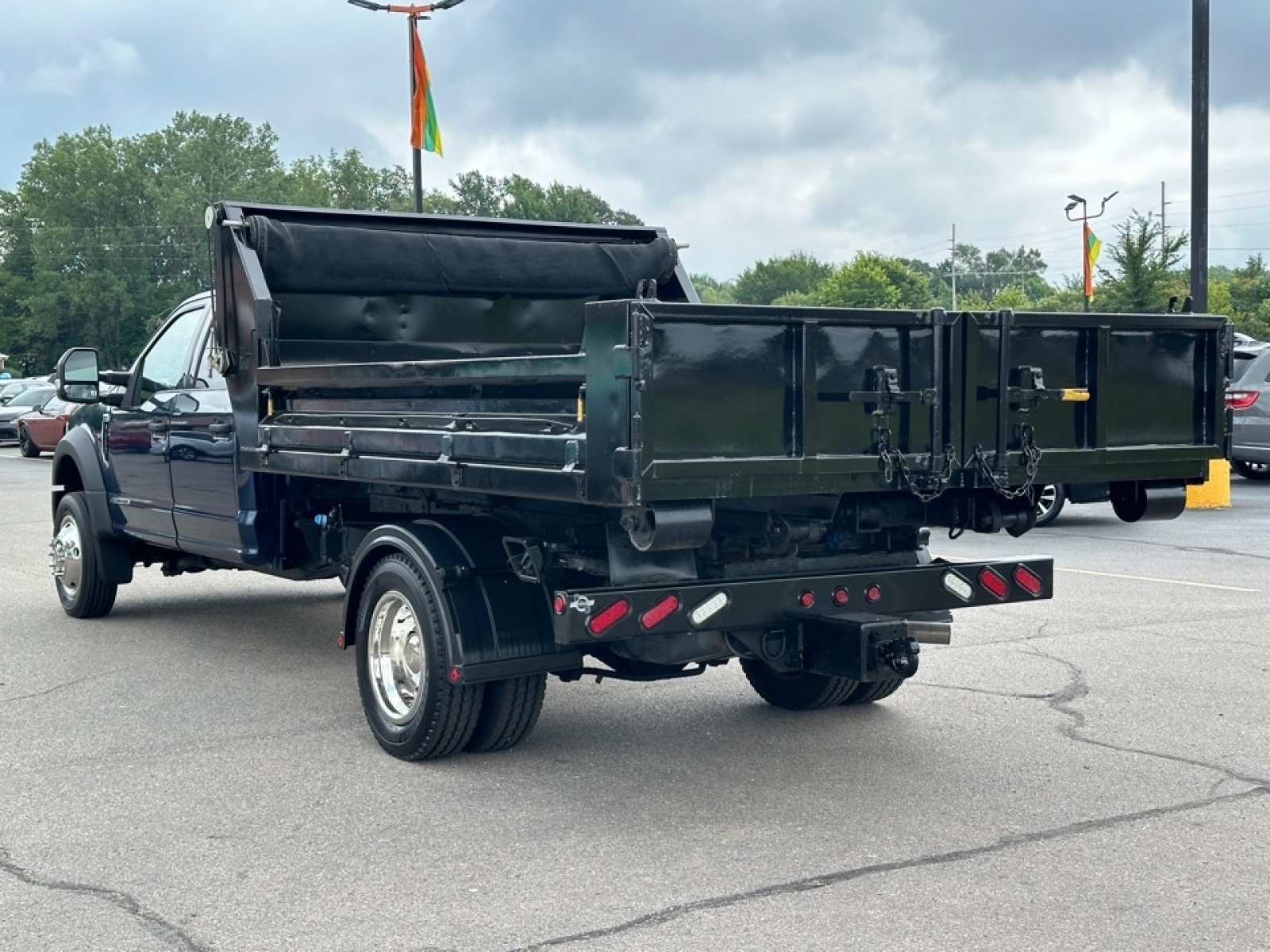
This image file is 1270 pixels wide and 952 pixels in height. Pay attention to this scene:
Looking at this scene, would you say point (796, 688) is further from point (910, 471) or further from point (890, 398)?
point (890, 398)

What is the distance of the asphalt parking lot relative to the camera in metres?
4.36

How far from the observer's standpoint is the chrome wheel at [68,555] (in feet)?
32.4

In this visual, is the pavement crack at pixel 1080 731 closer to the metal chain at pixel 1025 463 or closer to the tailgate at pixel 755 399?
the metal chain at pixel 1025 463

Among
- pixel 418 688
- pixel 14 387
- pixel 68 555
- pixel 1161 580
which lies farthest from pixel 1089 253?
pixel 418 688

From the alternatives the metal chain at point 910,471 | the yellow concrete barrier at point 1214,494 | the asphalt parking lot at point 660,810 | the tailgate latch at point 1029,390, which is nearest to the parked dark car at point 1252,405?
the yellow concrete barrier at point 1214,494

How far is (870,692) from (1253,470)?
16491 mm

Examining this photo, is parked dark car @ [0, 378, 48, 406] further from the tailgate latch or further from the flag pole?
the tailgate latch

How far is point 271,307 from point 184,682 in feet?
6.59

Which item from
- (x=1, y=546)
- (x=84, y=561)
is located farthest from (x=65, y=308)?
(x=84, y=561)

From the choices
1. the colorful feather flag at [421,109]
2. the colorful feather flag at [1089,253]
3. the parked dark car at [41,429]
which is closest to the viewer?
the colorful feather flag at [421,109]

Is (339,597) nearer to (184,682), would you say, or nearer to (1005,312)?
(184,682)

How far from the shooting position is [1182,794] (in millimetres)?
5617

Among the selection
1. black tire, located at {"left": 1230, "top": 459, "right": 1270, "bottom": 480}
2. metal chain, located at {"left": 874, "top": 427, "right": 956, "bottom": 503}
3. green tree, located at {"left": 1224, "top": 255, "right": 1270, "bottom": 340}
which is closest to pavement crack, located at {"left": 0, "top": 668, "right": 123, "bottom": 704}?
metal chain, located at {"left": 874, "top": 427, "right": 956, "bottom": 503}

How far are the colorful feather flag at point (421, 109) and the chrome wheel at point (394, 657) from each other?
2093 centimetres
